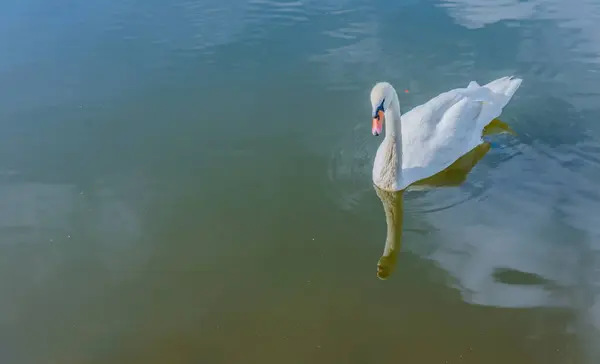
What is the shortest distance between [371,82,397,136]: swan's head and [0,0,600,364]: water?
3.60 feet

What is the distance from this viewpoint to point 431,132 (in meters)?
6.93

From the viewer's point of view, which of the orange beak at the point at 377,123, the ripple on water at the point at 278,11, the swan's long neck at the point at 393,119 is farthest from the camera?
the ripple on water at the point at 278,11

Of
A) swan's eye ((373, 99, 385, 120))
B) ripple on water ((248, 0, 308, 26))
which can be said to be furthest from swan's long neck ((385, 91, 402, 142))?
ripple on water ((248, 0, 308, 26))

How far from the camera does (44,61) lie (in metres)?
9.37

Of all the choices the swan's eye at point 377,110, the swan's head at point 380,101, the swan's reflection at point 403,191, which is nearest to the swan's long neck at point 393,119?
the swan's head at point 380,101

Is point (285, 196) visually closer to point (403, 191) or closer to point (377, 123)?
point (403, 191)

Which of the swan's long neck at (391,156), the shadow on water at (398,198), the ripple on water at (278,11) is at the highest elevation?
the ripple on water at (278,11)

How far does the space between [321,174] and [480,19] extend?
15.6ft

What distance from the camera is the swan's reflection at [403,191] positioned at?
5801mm

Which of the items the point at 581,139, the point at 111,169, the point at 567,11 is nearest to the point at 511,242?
the point at 581,139

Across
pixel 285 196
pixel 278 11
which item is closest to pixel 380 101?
pixel 285 196

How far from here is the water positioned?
5.12 meters

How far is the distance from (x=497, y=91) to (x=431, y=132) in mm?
1372

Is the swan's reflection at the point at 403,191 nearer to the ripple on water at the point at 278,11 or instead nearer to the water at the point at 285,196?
the water at the point at 285,196
